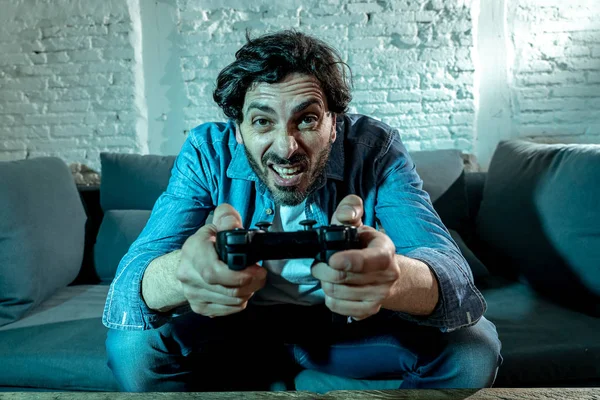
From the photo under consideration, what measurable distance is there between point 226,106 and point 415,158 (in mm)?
1068

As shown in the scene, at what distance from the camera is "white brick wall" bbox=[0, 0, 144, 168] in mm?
2549

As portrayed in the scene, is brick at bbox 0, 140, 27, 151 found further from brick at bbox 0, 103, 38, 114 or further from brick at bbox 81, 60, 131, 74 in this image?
brick at bbox 81, 60, 131, 74

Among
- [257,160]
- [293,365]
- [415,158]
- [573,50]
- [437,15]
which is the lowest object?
[293,365]

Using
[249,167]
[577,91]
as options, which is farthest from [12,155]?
[577,91]

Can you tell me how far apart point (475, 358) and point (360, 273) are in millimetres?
499

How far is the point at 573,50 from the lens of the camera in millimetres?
2488

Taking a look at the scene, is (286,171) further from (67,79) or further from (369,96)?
(67,79)

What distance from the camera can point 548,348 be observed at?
129 centimetres

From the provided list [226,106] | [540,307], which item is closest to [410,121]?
[540,307]

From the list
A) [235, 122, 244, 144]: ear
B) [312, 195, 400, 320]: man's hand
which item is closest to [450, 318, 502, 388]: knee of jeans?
[312, 195, 400, 320]: man's hand

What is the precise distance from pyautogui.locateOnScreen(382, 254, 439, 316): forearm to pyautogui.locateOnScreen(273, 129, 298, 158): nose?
392 mm

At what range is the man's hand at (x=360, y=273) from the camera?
727 millimetres

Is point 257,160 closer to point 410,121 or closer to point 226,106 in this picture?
point 226,106

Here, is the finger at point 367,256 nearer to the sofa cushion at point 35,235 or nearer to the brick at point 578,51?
the sofa cushion at point 35,235
